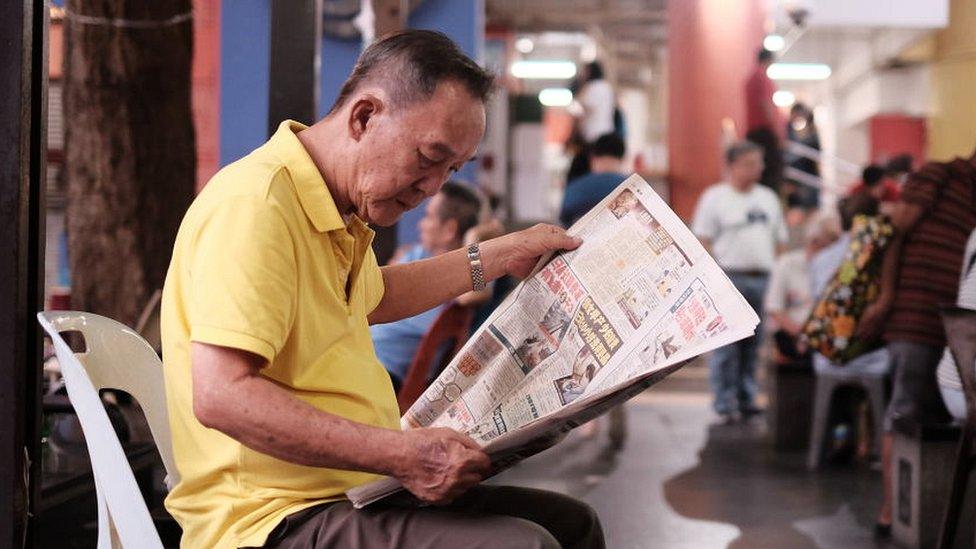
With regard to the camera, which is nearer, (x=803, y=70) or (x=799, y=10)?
(x=799, y=10)

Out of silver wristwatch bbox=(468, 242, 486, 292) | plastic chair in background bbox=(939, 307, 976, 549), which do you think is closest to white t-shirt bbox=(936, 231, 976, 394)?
plastic chair in background bbox=(939, 307, 976, 549)

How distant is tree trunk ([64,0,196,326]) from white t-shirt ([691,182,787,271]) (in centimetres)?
378

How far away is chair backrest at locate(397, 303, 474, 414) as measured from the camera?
347 centimetres

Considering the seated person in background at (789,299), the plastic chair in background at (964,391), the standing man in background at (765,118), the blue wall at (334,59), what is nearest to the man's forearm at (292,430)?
the plastic chair in background at (964,391)

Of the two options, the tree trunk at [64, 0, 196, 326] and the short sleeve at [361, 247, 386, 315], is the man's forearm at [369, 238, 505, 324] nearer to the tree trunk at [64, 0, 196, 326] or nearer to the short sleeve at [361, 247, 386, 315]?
the short sleeve at [361, 247, 386, 315]

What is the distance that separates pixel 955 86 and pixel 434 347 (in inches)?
332

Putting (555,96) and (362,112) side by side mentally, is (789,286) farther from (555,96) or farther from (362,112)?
(555,96)

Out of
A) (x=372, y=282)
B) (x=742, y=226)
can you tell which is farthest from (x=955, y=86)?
(x=372, y=282)

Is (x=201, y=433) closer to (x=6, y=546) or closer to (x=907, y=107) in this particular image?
(x=6, y=546)

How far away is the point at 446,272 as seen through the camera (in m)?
2.03

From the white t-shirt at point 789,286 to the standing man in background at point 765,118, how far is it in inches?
89.2

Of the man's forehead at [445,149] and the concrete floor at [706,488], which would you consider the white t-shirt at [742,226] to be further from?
the man's forehead at [445,149]

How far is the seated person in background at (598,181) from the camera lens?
6.09 meters

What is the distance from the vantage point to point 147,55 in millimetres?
4762
